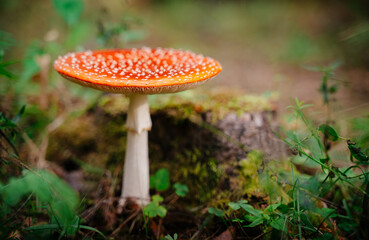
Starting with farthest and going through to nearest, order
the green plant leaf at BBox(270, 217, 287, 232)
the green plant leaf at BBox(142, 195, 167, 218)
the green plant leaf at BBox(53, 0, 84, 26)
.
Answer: the green plant leaf at BBox(53, 0, 84, 26)
the green plant leaf at BBox(142, 195, 167, 218)
the green plant leaf at BBox(270, 217, 287, 232)

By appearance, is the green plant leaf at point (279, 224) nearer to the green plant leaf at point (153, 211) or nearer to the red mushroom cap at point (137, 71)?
the green plant leaf at point (153, 211)

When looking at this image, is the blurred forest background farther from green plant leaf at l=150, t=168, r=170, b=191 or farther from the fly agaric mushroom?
the fly agaric mushroom

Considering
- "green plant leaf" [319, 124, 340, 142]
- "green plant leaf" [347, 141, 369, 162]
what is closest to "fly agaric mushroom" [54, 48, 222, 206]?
"green plant leaf" [319, 124, 340, 142]

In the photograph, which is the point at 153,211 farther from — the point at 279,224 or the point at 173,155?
the point at 279,224

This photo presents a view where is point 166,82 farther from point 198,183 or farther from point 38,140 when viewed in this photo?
point 38,140

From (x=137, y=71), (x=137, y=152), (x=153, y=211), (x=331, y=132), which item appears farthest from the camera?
(x=137, y=152)

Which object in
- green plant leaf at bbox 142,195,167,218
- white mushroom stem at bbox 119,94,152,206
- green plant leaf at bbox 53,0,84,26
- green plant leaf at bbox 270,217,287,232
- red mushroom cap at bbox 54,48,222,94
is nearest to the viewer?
green plant leaf at bbox 270,217,287,232

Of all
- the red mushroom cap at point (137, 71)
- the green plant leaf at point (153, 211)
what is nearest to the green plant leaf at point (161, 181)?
the green plant leaf at point (153, 211)

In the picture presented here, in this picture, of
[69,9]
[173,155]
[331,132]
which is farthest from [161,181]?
[69,9]
